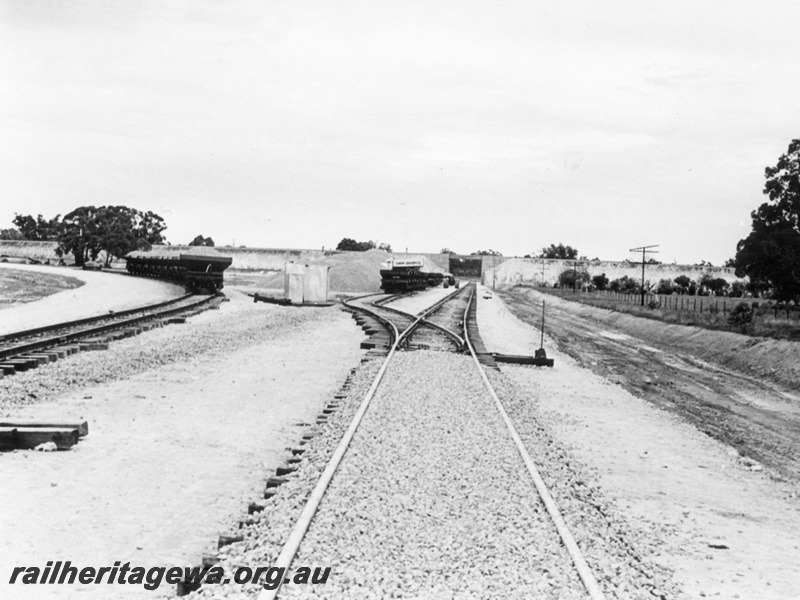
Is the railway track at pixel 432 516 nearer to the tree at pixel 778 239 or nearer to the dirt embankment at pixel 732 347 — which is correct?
the dirt embankment at pixel 732 347

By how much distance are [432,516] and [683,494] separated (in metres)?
3.92

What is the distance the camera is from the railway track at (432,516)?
5246 mm

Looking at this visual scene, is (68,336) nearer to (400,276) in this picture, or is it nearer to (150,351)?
(150,351)

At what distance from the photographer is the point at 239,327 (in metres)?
26.7

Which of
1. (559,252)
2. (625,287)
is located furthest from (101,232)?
(559,252)

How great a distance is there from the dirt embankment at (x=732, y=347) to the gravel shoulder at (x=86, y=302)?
77.0 feet

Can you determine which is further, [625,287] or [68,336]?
[625,287]

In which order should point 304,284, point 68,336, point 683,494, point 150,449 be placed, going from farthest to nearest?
point 304,284 < point 68,336 < point 150,449 < point 683,494

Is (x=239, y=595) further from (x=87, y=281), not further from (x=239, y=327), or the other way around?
(x=87, y=281)

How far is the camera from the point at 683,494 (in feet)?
29.6

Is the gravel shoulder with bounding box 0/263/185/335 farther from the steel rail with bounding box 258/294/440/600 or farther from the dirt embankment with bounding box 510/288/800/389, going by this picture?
the dirt embankment with bounding box 510/288/800/389

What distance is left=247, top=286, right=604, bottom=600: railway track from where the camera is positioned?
5246mm

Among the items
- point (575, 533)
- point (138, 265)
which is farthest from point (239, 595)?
point (138, 265)

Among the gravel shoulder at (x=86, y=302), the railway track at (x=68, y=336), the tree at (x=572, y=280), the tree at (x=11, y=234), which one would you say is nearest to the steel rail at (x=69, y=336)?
the railway track at (x=68, y=336)
